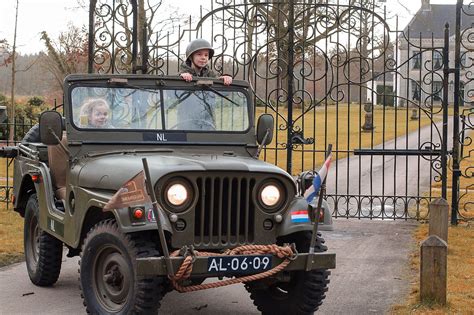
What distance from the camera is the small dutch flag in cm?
595

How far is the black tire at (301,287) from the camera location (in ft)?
20.6

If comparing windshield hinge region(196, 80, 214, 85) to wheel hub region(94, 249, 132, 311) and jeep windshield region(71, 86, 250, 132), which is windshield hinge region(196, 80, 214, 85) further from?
wheel hub region(94, 249, 132, 311)

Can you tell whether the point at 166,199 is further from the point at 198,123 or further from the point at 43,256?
the point at 43,256

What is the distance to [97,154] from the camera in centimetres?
706

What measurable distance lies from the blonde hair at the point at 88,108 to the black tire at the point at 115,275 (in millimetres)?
1413

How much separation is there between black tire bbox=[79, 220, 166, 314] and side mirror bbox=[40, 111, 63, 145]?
1224mm

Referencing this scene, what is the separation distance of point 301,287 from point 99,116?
2.45 m

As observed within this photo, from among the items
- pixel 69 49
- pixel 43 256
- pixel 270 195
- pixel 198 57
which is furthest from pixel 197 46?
pixel 69 49

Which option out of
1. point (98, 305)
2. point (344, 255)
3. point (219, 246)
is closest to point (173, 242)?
point (219, 246)

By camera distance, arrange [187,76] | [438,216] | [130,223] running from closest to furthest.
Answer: [130,223] < [187,76] < [438,216]

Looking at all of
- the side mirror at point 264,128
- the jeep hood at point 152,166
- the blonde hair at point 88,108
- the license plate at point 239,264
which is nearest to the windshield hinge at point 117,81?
the blonde hair at point 88,108

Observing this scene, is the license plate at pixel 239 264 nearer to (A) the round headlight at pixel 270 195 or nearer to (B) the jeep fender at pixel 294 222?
(B) the jeep fender at pixel 294 222

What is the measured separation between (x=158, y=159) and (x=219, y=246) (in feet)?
3.04

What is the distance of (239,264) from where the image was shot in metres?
5.80
